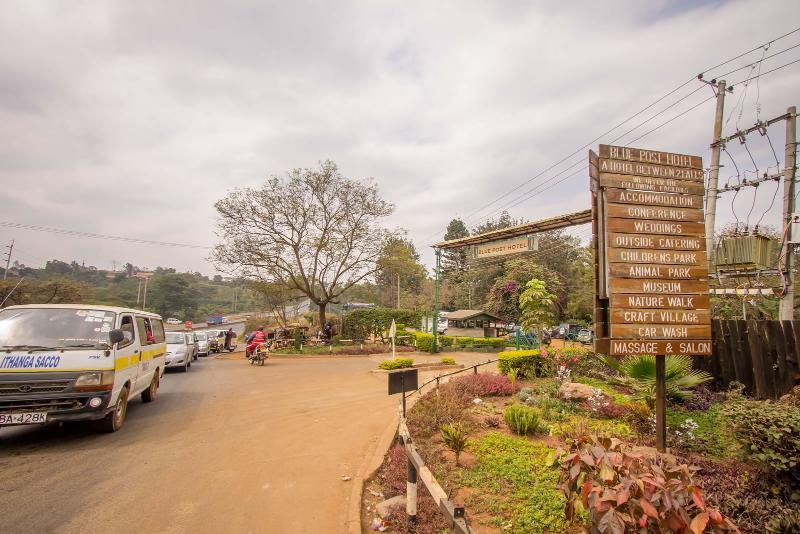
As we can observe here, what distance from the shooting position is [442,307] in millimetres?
60469

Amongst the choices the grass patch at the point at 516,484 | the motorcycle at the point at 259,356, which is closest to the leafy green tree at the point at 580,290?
the motorcycle at the point at 259,356

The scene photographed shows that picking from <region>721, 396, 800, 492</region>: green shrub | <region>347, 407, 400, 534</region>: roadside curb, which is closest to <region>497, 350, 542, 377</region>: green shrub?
<region>347, 407, 400, 534</region>: roadside curb

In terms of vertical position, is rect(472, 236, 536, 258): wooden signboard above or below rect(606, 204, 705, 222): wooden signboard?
above

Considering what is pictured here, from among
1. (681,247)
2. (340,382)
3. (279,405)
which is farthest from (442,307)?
(681,247)

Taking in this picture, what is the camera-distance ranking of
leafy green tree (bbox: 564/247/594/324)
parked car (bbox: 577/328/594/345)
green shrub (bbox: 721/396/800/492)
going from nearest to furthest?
green shrub (bbox: 721/396/800/492) < parked car (bbox: 577/328/594/345) < leafy green tree (bbox: 564/247/594/324)

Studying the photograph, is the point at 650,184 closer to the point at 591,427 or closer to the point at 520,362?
the point at 591,427

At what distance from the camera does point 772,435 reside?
3.56 meters

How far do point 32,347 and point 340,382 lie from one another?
8.30 meters

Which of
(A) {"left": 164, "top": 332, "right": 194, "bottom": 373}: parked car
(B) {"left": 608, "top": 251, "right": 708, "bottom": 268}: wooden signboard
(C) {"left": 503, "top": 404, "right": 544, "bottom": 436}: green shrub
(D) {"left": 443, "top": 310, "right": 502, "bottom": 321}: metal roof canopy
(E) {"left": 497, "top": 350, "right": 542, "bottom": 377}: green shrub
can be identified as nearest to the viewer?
(B) {"left": 608, "top": 251, "right": 708, "bottom": 268}: wooden signboard

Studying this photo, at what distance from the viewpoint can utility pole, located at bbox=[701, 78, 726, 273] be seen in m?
12.6

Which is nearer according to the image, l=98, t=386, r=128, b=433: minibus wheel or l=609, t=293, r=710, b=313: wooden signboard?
l=609, t=293, r=710, b=313: wooden signboard

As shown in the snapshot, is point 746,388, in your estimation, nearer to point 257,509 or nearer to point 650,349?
point 650,349

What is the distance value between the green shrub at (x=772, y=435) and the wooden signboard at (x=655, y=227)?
2.11 m

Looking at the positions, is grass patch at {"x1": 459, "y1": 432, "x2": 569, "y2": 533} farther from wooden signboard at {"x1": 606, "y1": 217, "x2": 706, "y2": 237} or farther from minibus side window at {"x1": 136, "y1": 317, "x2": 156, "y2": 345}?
minibus side window at {"x1": 136, "y1": 317, "x2": 156, "y2": 345}
